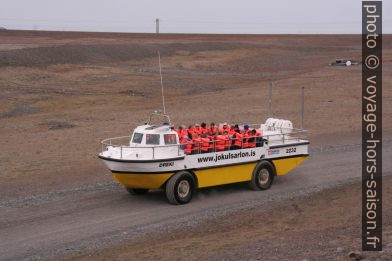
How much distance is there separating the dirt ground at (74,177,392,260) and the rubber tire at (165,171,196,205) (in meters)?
1.24

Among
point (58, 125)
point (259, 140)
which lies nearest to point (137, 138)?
point (259, 140)

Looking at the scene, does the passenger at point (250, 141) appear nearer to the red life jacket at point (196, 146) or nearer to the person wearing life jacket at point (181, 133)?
the red life jacket at point (196, 146)

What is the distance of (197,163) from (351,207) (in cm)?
350

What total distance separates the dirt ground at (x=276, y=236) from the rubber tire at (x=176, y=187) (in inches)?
48.6

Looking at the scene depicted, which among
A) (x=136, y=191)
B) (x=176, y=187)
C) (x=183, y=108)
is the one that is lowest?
(x=136, y=191)

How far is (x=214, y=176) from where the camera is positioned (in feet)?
51.8

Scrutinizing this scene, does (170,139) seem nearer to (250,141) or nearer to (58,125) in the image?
(250,141)

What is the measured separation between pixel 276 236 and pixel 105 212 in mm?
3930

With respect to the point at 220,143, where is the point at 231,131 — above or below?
above

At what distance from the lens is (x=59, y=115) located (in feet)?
97.6

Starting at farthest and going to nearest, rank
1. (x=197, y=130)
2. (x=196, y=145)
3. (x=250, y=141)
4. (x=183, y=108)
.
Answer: (x=183, y=108) → (x=250, y=141) → (x=197, y=130) → (x=196, y=145)

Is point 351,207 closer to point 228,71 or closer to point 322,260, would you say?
point 322,260

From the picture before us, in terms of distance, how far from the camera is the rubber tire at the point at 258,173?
54.3ft

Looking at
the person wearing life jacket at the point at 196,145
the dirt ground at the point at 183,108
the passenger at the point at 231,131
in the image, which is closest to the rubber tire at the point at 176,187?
the person wearing life jacket at the point at 196,145
